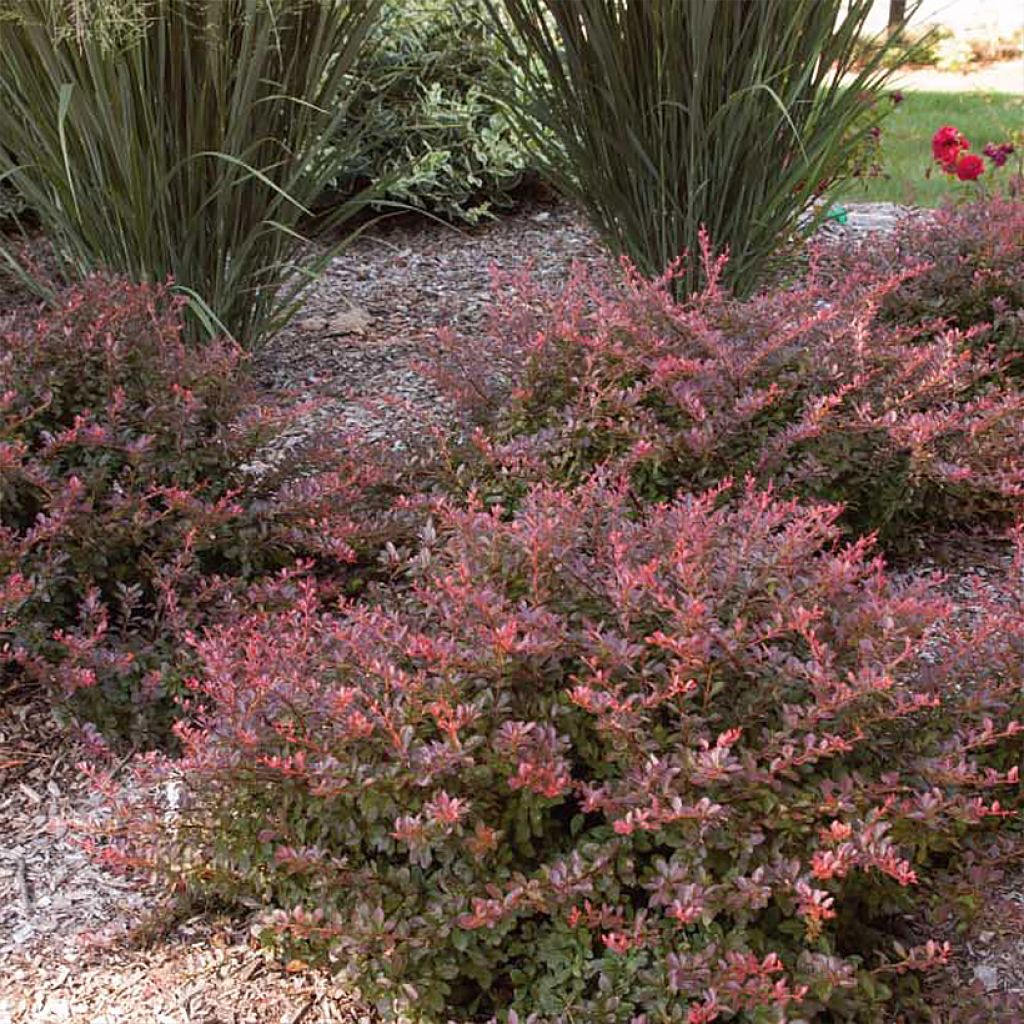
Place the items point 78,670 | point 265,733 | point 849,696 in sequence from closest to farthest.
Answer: point 849,696, point 265,733, point 78,670

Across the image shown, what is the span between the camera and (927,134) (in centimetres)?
844

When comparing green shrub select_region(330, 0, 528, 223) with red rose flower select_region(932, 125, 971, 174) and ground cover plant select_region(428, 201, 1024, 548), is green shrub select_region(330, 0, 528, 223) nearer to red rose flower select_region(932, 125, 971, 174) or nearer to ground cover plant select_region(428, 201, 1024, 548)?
red rose flower select_region(932, 125, 971, 174)

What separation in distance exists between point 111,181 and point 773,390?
1731 millimetres

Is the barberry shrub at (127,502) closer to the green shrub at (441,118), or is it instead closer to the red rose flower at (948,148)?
the green shrub at (441,118)

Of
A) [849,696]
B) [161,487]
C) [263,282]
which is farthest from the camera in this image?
[263,282]

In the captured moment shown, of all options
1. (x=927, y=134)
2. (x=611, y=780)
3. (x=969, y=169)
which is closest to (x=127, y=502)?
(x=611, y=780)

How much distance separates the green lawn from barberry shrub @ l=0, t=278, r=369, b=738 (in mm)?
4098

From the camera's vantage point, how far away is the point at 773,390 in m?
2.70

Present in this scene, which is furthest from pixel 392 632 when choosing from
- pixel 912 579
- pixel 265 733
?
pixel 912 579

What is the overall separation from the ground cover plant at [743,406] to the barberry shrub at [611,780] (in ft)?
2.34

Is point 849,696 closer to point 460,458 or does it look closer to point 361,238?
point 460,458

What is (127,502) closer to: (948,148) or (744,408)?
(744,408)

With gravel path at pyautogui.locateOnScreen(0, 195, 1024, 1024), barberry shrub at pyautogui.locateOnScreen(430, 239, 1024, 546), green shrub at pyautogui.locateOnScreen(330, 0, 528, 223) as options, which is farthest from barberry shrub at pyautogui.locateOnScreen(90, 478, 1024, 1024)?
green shrub at pyautogui.locateOnScreen(330, 0, 528, 223)

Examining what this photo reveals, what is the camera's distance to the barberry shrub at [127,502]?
2508 millimetres
